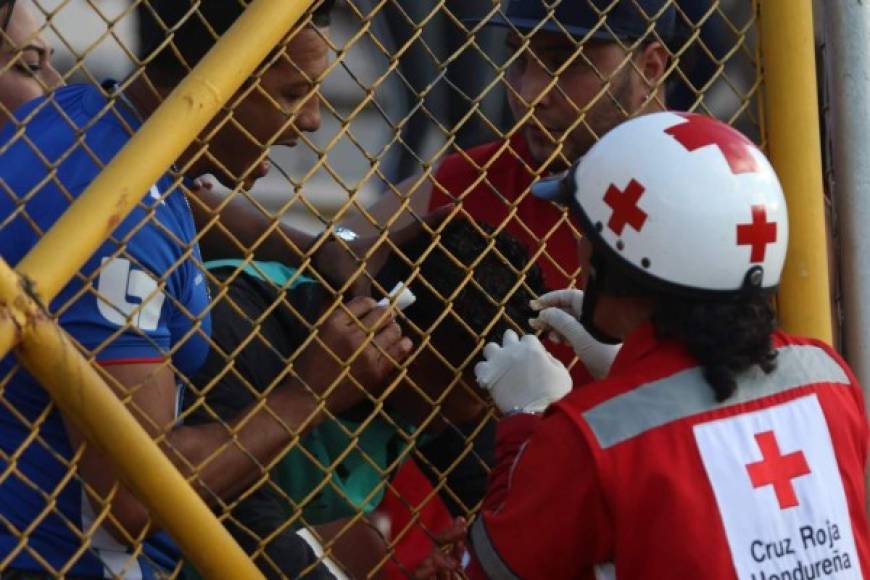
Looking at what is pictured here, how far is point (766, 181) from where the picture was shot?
7.81 ft

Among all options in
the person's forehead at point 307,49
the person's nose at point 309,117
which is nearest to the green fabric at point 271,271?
the person's nose at point 309,117

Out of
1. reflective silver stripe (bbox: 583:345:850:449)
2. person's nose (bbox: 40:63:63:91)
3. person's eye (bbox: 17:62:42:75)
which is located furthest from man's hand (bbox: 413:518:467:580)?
person's nose (bbox: 40:63:63:91)

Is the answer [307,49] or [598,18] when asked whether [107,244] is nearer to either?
[307,49]

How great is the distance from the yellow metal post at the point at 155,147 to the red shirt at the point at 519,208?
673 millimetres

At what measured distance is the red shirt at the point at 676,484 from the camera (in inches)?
86.8

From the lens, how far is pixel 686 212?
2.32 metres

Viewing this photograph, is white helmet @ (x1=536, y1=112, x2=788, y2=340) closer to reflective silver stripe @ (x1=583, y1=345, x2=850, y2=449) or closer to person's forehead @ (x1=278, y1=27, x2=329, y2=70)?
reflective silver stripe @ (x1=583, y1=345, x2=850, y2=449)

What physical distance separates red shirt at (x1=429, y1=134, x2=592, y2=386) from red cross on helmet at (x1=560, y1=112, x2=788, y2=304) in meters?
0.60

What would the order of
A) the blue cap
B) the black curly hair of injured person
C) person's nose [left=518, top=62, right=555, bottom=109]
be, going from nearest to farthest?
the black curly hair of injured person
the blue cap
person's nose [left=518, top=62, right=555, bottom=109]

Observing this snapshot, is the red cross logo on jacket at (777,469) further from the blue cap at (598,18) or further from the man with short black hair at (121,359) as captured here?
the blue cap at (598,18)

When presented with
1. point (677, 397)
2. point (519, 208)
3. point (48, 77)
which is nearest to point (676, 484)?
point (677, 397)

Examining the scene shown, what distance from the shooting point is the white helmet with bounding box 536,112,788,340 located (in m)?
2.32

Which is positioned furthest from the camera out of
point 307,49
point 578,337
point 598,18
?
point 598,18

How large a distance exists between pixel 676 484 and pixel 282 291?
30.6 inches
